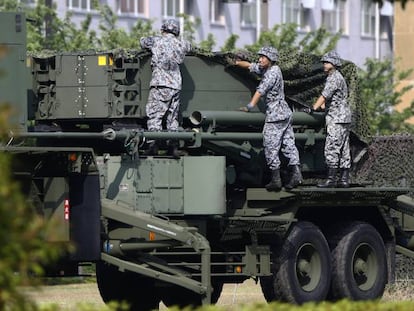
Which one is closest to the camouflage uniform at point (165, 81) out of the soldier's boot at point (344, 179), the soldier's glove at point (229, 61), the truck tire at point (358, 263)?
the soldier's glove at point (229, 61)

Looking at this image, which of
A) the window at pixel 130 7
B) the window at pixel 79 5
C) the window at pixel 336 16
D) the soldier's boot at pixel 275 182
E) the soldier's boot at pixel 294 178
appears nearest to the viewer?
the soldier's boot at pixel 275 182

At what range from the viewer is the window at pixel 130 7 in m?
46.2

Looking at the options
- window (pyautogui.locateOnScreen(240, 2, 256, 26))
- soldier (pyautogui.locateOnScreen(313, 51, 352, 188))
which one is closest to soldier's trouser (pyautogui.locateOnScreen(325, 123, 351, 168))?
soldier (pyautogui.locateOnScreen(313, 51, 352, 188))

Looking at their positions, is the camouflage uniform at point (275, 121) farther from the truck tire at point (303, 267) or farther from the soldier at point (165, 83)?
the soldier at point (165, 83)

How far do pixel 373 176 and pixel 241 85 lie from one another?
3.60 metres

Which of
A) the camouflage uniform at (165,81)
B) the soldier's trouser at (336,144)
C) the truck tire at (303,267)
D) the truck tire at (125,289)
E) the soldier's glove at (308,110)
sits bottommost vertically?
the truck tire at (125,289)

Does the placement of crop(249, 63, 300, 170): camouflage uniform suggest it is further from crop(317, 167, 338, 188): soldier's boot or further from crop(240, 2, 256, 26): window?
crop(240, 2, 256, 26): window

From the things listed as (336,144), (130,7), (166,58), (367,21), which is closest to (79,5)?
(130,7)

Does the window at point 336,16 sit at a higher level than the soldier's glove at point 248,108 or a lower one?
higher

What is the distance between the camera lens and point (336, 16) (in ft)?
179

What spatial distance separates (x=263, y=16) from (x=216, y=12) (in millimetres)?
2823

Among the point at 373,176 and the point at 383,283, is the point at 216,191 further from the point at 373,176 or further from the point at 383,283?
the point at 373,176

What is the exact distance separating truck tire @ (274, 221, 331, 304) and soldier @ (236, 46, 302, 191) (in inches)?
22.8

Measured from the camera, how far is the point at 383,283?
18.2 metres
